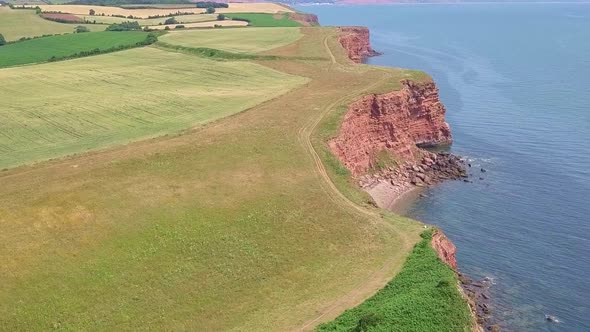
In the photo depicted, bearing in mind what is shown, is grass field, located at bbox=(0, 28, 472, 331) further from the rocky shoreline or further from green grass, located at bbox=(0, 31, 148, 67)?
green grass, located at bbox=(0, 31, 148, 67)

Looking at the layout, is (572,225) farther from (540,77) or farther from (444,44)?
(444,44)

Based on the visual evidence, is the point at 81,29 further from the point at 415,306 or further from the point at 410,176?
the point at 415,306

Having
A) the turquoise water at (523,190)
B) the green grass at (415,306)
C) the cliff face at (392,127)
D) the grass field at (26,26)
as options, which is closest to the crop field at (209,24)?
the grass field at (26,26)

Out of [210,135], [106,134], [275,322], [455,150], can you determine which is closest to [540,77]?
[455,150]

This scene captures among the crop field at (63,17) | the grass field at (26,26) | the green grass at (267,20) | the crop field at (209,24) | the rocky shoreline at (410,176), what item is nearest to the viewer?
the rocky shoreline at (410,176)

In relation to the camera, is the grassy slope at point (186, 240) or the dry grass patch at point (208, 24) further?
the dry grass patch at point (208, 24)

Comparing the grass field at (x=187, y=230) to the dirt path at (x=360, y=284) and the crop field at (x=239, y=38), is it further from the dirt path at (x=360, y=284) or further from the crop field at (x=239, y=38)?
the crop field at (x=239, y=38)

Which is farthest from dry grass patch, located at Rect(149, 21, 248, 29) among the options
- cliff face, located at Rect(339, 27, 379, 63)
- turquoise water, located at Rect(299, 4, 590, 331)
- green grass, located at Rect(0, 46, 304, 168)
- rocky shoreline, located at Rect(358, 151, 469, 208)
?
rocky shoreline, located at Rect(358, 151, 469, 208)

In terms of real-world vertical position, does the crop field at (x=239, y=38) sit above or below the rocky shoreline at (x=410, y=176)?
above
